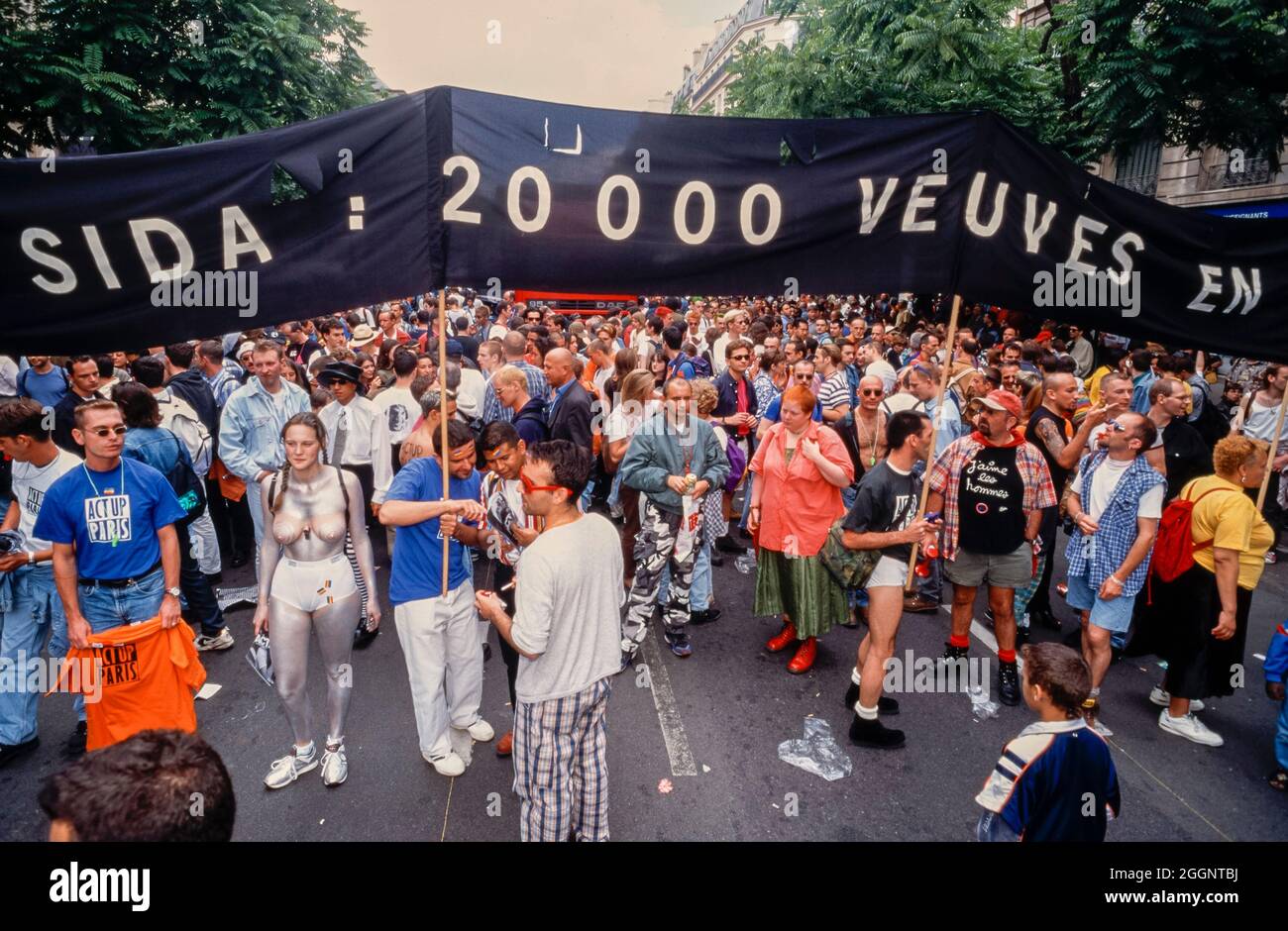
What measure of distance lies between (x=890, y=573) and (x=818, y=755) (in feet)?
4.04

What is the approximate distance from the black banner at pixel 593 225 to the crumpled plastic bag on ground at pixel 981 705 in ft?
8.94

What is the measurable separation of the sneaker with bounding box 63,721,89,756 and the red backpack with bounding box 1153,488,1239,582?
7.08m

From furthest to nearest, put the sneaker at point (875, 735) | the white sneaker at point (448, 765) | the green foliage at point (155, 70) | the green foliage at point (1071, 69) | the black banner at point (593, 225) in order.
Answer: the green foliage at point (155, 70)
the green foliage at point (1071, 69)
the sneaker at point (875, 735)
the white sneaker at point (448, 765)
the black banner at point (593, 225)

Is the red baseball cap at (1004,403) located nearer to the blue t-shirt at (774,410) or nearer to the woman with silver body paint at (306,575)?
the blue t-shirt at (774,410)

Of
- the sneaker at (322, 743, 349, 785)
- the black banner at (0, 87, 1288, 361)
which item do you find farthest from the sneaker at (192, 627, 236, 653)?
the black banner at (0, 87, 1288, 361)

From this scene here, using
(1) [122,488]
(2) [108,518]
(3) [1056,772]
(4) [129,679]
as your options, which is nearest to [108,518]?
(2) [108,518]

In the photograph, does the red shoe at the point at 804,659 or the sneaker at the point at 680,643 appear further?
the sneaker at the point at 680,643

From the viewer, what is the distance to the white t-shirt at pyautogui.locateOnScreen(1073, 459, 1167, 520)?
457cm

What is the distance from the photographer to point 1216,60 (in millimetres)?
13172

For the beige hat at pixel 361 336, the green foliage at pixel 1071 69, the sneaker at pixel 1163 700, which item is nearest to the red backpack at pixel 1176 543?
the sneaker at pixel 1163 700

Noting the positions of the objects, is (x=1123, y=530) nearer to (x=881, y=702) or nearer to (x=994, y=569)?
(x=994, y=569)

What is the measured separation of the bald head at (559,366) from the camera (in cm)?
644
